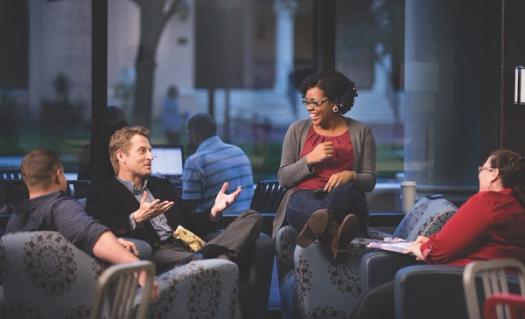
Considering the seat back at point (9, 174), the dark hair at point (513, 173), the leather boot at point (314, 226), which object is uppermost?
the dark hair at point (513, 173)

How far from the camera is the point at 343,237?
5.80 metres

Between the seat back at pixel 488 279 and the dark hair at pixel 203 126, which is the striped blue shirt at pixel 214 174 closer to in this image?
the dark hair at pixel 203 126

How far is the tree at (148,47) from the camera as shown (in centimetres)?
1242

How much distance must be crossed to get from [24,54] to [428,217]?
6634mm

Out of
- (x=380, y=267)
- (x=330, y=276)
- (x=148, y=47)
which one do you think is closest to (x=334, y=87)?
(x=330, y=276)

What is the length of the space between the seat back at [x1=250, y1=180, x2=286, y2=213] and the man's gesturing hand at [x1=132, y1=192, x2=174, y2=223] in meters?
2.47

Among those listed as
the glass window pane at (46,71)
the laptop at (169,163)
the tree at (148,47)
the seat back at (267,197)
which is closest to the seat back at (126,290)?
the seat back at (267,197)

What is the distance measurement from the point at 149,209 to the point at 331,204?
1.09 m

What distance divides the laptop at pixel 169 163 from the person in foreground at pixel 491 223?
11.3 ft

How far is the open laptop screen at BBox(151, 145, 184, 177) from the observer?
8.38m

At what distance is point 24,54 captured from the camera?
37.5ft

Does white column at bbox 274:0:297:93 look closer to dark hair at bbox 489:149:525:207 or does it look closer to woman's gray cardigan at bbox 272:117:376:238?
woman's gray cardigan at bbox 272:117:376:238

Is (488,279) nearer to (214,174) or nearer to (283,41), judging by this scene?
(214,174)

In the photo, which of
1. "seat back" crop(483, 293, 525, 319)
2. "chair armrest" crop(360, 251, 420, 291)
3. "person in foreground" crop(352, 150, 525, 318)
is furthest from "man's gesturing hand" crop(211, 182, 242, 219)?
"seat back" crop(483, 293, 525, 319)
